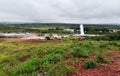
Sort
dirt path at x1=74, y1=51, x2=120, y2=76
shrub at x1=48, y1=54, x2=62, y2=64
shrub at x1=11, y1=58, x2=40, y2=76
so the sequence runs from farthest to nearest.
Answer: shrub at x1=48, y1=54, x2=62, y2=64, shrub at x1=11, y1=58, x2=40, y2=76, dirt path at x1=74, y1=51, x2=120, y2=76

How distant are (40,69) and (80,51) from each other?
252 centimetres

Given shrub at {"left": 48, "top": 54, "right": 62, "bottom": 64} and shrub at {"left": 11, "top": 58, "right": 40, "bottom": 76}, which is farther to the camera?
shrub at {"left": 48, "top": 54, "right": 62, "bottom": 64}

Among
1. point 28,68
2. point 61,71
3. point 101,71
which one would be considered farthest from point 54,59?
point 101,71

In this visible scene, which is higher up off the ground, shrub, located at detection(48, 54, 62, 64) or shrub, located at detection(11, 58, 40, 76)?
shrub, located at detection(48, 54, 62, 64)

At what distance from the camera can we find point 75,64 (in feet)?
25.5

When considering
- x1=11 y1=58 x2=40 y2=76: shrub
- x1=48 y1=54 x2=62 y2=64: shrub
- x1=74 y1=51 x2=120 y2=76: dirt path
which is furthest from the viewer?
x1=48 y1=54 x2=62 y2=64: shrub

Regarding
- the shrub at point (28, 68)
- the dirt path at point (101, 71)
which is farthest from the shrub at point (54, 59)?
the dirt path at point (101, 71)

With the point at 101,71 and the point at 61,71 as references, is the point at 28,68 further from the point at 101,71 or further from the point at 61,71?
the point at 101,71

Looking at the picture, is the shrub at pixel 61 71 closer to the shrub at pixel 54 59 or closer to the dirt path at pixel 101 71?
the dirt path at pixel 101 71

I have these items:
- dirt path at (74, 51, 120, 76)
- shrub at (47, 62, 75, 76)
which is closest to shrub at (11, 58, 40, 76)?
shrub at (47, 62, 75, 76)

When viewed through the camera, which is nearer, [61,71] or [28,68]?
[61,71]

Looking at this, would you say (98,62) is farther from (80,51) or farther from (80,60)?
(80,51)

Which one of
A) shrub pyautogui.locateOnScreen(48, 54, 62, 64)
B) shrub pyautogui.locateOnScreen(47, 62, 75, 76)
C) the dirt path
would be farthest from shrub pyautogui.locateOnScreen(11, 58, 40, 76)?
the dirt path

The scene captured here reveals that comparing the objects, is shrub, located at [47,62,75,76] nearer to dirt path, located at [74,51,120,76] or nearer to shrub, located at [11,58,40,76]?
dirt path, located at [74,51,120,76]
